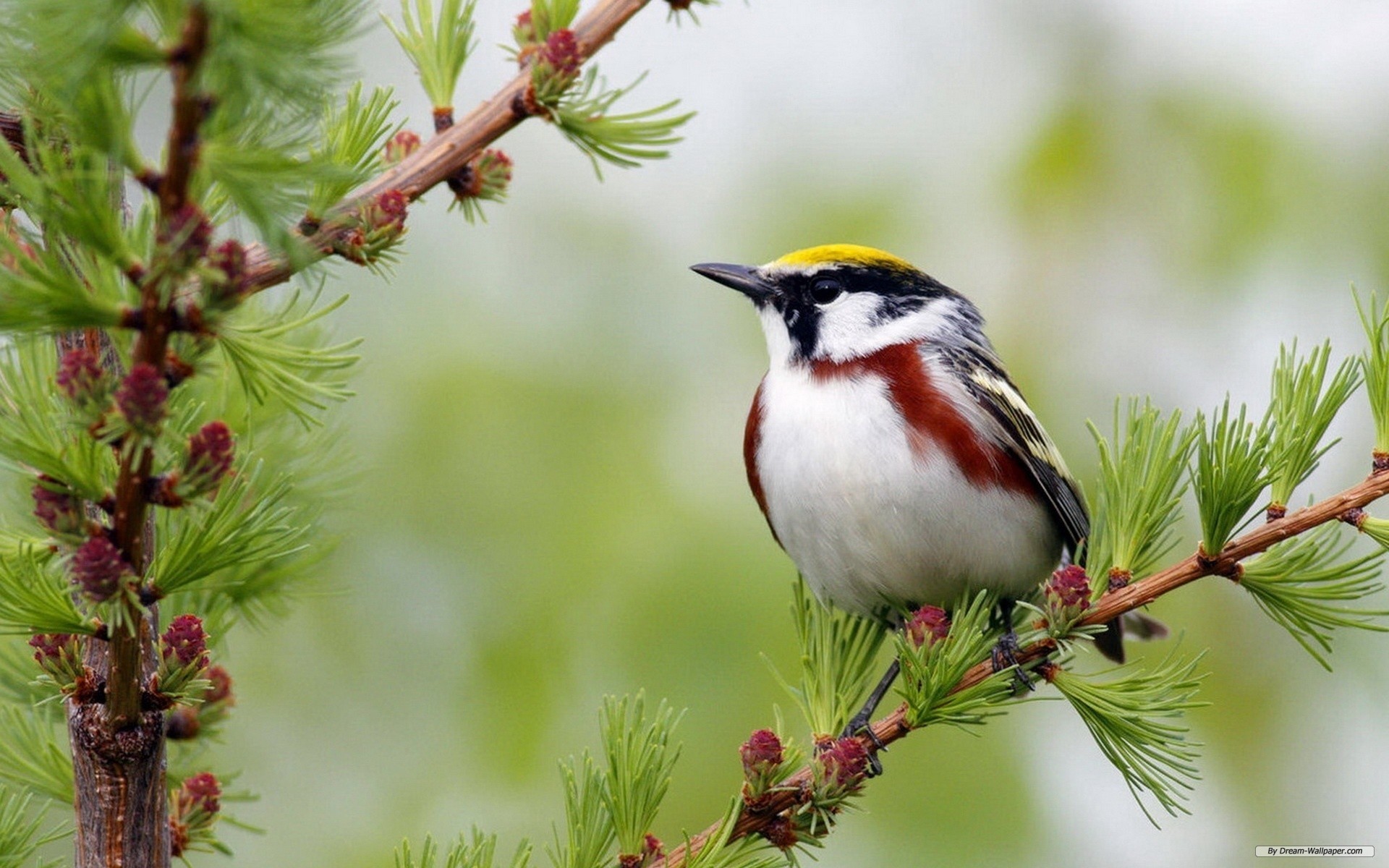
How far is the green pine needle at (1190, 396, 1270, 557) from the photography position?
5.46 ft

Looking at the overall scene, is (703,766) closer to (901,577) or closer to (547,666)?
(547,666)

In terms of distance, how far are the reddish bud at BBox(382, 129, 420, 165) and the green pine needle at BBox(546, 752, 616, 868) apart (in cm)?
79

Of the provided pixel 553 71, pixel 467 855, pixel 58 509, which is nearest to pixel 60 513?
pixel 58 509

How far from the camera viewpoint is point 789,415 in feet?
9.16

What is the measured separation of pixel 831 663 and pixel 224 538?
3.33 feet

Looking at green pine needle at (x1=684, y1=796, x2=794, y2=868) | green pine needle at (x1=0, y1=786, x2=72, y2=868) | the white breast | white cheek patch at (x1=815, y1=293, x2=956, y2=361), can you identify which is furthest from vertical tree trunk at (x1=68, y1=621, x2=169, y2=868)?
white cheek patch at (x1=815, y1=293, x2=956, y2=361)

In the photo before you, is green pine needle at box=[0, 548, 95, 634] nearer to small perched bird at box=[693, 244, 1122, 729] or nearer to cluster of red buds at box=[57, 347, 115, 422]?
cluster of red buds at box=[57, 347, 115, 422]

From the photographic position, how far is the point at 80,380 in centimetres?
119

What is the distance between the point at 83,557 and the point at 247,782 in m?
2.29

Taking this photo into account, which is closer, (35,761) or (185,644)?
(185,644)

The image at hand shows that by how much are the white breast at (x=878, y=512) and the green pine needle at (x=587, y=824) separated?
116 centimetres

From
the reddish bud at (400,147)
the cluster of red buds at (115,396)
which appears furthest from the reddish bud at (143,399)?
the reddish bud at (400,147)

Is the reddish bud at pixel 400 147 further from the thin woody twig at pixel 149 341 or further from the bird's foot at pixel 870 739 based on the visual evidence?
the bird's foot at pixel 870 739

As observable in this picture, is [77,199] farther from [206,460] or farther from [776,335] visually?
[776,335]
